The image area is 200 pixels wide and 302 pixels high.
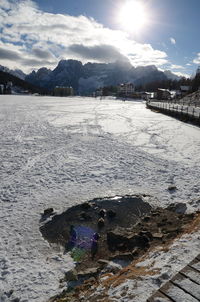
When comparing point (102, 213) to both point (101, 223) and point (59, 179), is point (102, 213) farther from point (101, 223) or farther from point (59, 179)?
point (59, 179)

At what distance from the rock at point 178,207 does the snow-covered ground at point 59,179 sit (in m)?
0.29

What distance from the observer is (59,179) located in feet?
27.5

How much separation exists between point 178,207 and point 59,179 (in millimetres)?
4013

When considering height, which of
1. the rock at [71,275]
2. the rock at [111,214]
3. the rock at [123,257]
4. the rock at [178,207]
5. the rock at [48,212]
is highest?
the rock at [178,207]

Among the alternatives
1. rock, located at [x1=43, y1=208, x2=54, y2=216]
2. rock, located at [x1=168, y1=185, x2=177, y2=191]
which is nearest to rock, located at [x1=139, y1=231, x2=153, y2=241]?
rock, located at [x1=43, y1=208, x2=54, y2=216]

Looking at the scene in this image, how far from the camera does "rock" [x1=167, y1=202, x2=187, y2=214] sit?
644 centimetres

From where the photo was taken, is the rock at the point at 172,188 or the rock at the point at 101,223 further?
the rock at the point at 172,188

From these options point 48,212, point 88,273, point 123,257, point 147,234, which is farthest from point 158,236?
point 48,212

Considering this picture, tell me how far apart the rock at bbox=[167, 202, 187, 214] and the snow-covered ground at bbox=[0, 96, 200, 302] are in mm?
287

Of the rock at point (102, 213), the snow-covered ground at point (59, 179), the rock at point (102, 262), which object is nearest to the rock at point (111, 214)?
the rock at point (102, 213)

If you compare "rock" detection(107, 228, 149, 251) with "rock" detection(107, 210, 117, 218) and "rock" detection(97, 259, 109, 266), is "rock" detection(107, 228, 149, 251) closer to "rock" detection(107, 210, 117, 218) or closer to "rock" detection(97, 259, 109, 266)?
"rock" detection(97, 259, 109, 266)

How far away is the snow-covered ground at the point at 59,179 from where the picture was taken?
437 cm

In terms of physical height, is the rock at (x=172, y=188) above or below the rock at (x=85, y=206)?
above

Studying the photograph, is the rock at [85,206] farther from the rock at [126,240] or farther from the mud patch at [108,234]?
the rock at [126,240]
